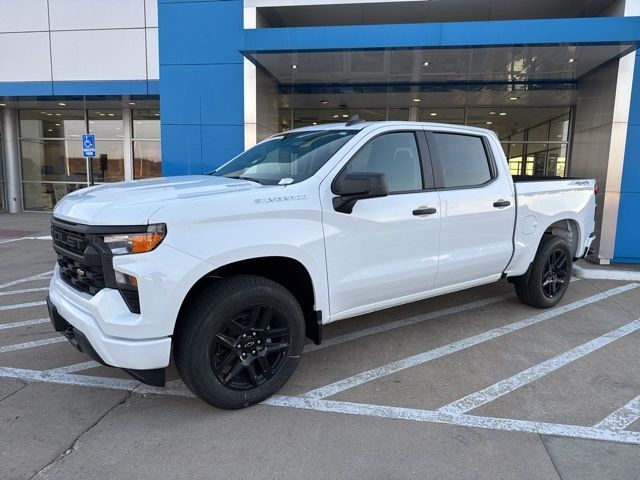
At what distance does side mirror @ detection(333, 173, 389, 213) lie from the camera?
334 centimetres

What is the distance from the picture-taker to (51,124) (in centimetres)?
1716

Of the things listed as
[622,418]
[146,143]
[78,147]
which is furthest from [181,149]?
[78,147]

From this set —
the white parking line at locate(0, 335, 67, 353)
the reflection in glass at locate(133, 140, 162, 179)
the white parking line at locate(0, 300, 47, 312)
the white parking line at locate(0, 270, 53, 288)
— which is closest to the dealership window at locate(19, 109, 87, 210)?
the reflection in glass at locate(133, 140, 162, 179)

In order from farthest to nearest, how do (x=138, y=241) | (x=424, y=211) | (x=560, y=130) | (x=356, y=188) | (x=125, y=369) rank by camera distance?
(x=560, y=130) → (x=424, y=211) → (x=356, y=188) → (x=125, y=369) → (x=138, y=241)

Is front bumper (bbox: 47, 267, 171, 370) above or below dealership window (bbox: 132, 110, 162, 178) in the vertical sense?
below

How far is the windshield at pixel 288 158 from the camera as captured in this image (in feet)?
12.2

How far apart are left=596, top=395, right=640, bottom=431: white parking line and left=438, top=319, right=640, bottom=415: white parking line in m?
0.62

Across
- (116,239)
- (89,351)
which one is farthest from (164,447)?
(116,239)

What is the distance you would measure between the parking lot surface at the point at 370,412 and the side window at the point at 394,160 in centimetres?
158

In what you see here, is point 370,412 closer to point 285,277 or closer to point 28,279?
point 285,277

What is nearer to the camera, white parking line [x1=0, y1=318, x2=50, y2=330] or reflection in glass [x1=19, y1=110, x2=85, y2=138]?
white parking line [x1=0, y1=318, x2=50, y2=330]

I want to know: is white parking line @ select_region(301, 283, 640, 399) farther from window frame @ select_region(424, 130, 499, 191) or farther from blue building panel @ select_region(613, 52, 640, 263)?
blue building panel @ select_region(613, 52, 640, 263)

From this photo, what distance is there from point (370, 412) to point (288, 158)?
7.05 feet

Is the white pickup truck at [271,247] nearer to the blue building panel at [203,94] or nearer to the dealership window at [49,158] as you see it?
the blue building panel at [203,94]
